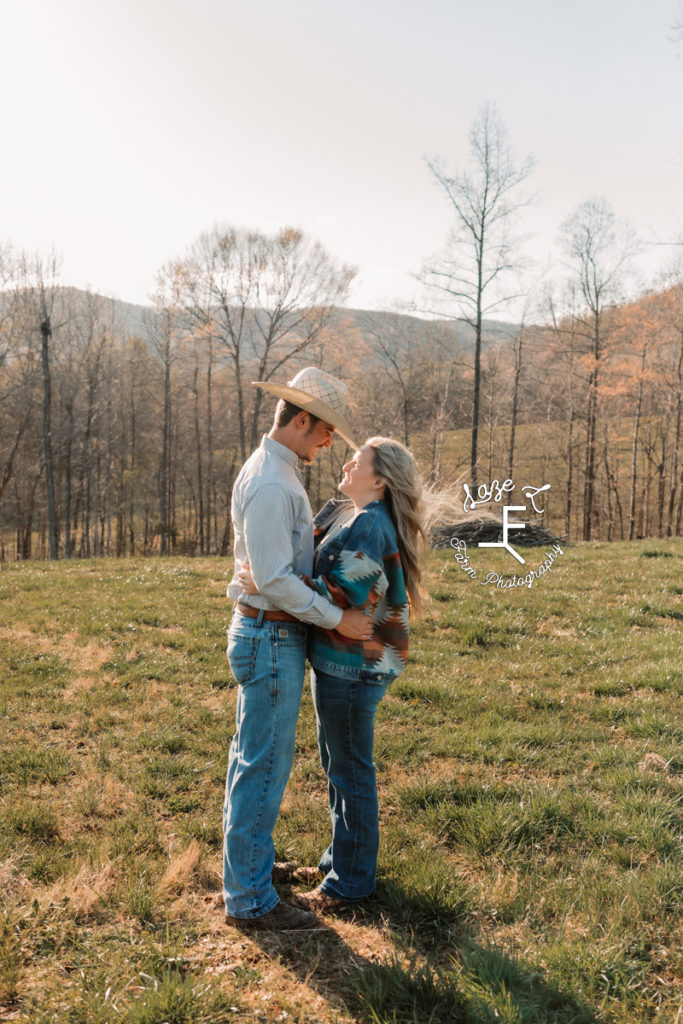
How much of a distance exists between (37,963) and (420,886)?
1.86m

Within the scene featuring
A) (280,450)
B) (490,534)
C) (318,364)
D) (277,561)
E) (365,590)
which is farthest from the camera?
(318,364)

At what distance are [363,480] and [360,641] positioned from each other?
80 cm

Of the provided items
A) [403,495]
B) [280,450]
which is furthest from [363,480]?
[280,450]

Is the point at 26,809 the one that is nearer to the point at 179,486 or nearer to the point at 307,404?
the point at 307,404

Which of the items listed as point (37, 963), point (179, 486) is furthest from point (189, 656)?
point (179, 486)

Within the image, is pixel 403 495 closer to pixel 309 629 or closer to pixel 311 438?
pixel 311 438

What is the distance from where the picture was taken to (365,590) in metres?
3.05

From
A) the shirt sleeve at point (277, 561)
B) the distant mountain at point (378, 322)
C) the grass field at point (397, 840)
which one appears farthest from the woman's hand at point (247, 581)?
the distant mountain at point (378, 322)

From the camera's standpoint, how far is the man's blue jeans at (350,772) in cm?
320

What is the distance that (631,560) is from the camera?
43.9 ft

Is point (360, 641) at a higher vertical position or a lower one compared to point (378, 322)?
lower

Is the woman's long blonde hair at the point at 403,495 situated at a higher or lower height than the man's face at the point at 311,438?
lower

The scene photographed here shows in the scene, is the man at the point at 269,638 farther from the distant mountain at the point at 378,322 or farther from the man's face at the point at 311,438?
the distant mountain at the point at 378,322

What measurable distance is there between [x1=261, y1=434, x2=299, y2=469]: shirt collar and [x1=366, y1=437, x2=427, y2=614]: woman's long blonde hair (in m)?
0.39
